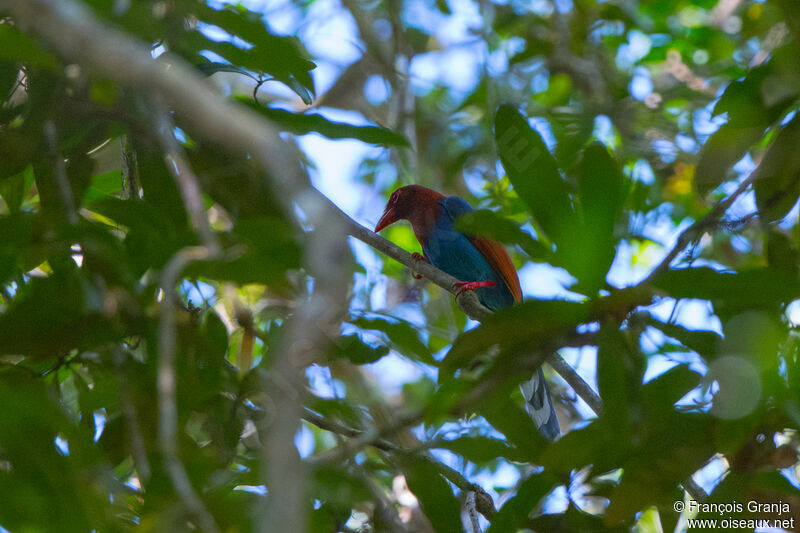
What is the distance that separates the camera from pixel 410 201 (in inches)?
151

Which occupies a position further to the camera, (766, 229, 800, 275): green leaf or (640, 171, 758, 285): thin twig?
(766, 229, 800, 275): green leaf

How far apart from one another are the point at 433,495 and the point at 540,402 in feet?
4.79

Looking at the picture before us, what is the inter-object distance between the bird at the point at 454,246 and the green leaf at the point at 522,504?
184cm

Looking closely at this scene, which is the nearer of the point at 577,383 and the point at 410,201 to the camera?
the point at 577,383

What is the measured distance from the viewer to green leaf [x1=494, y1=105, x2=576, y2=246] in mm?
1472

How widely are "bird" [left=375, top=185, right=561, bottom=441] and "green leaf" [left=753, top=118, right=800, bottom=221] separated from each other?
1696 mm

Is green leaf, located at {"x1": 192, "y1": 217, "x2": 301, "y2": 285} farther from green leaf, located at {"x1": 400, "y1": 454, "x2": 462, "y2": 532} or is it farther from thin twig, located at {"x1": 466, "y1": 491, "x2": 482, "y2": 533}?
thin twig, located at {"x1": 466, "y1": 491, "x2": 482, "y2": 533}

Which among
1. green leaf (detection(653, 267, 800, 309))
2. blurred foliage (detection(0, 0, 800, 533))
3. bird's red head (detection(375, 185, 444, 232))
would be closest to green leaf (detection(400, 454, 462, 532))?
blurred foliage (detection(0, 0, 800, 533))

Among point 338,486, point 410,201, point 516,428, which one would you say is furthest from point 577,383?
point 410,201

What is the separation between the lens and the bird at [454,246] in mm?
3584

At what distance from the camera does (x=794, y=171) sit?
5.70ft

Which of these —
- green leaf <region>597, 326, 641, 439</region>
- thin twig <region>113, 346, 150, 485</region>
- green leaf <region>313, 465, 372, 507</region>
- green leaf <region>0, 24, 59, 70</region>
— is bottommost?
green leaf <region>313, 465, 372, 507</region>

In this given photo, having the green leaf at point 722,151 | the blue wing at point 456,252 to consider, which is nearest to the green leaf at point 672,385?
the green leaf at point 722,151

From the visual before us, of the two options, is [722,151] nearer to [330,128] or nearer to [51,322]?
[330,128]
